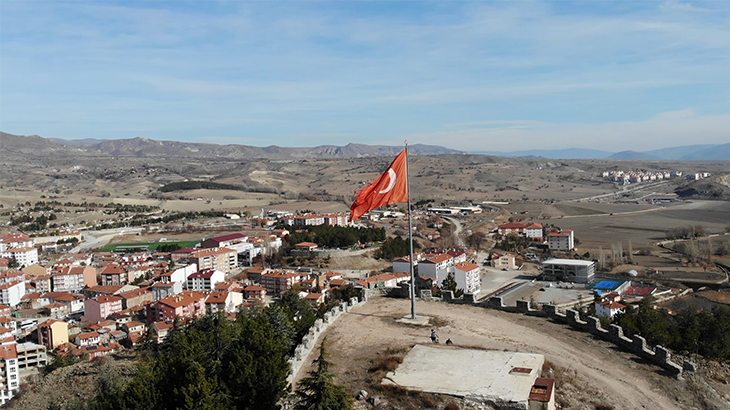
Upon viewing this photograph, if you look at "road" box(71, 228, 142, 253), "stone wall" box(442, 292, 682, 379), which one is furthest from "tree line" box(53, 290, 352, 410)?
"road" box(71, 228, 142, 253)

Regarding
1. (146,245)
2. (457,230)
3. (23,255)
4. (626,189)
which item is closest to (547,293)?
(457,230)

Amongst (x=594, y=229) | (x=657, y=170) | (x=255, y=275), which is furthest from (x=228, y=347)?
(x=657, y=170)

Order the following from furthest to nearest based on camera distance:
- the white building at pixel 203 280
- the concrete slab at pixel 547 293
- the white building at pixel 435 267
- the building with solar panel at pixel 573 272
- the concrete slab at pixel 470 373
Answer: the building with solar panel at pixel 573 272
the white building at pixel 203 280
the white building at pixel 435 267
the concrete slab at pixel 547 293
the concrete slab at pixel 470 373

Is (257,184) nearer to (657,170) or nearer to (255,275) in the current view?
(255,275)

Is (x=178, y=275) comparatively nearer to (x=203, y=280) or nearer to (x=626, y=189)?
(x=203, y=280)

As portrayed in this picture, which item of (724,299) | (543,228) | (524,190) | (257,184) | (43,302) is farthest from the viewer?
(257,184)

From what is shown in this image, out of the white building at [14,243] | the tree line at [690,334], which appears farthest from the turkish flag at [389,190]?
the white building at [14,243]

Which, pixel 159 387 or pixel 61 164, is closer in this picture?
pixel 159 387

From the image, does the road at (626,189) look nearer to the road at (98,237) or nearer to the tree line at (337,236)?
the tree line at (337,236)
